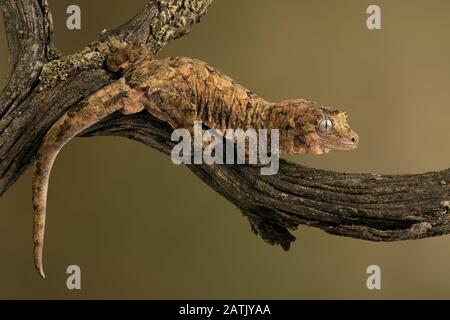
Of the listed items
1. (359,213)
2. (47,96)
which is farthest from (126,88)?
(359,213)

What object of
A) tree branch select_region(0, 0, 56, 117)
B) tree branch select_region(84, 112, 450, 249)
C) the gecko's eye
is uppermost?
tree branch select_region(0, 0, 56, 117)

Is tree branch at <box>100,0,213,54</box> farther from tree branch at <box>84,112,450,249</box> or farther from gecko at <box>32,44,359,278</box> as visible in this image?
tree branch at <box>84,112,450,249</box>

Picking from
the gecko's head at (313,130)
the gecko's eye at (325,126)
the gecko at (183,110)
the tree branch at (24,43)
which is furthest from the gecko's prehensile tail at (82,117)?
the gecko's eye at (325,126)

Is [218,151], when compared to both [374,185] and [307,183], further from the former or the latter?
[374,185]

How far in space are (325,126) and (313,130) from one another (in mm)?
61

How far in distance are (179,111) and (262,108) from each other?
45 centimetres

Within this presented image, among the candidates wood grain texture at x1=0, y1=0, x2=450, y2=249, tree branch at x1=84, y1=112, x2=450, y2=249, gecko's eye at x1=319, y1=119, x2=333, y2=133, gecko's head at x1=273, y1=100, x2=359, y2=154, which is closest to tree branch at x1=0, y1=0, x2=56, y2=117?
wood grain texture at x1=0, y1=0, x2=450, y2=249

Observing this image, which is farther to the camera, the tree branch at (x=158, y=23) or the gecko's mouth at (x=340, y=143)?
the tree branch at (x=158, y=23)

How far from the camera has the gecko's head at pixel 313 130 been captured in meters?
3.04

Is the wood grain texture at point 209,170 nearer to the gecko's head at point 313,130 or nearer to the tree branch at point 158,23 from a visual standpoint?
the tree branch at point 158,23

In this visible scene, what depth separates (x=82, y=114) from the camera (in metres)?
3.03

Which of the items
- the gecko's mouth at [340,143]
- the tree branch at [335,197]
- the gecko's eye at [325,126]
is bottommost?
the tree branch at [335,197]

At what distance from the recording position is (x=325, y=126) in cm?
302

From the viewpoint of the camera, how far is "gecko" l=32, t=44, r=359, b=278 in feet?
9.99
